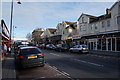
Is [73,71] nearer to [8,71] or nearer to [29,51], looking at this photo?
[29,51]

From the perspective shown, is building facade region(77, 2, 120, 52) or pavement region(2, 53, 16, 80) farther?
building facade region(77, 2, 120, 52)

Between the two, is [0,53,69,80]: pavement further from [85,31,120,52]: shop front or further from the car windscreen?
[85,31,120,52]: shop front

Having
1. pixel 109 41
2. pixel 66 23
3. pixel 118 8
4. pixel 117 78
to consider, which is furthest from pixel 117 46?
pixel 66 23

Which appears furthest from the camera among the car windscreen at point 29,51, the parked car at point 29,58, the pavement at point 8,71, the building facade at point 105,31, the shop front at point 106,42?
the building facade at point 105,31

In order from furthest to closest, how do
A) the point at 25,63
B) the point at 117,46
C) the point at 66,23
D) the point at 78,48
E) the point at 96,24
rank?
1. the point at 66,23
2. the point at 96,24
3. the point at 117,46
4. the point at 78,48
5. the point at 25,63

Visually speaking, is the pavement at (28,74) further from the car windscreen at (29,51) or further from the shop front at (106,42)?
the shop front at (106,42)

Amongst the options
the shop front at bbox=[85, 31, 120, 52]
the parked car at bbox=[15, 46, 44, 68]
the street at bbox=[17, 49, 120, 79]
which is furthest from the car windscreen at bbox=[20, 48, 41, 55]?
the shop front at bbox=[85, 31, 120, 52]

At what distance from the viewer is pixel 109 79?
602cm

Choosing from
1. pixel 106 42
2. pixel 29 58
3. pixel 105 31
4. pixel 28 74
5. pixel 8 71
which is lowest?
pixel 28 74

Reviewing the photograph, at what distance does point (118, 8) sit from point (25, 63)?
22.4 meters

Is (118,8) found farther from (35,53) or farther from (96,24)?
(35,53)

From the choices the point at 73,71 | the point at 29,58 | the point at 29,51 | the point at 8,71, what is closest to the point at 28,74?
the point at 29,58

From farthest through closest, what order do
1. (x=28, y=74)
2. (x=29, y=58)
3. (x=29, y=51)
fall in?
(x=29, y=51), (x=29, y=58), (x=28, y=74)

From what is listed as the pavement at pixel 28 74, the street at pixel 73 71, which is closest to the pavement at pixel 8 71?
the pavement at pixel 28 74
